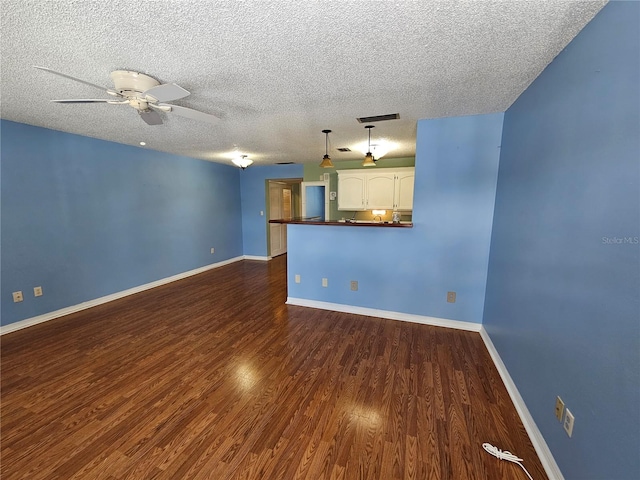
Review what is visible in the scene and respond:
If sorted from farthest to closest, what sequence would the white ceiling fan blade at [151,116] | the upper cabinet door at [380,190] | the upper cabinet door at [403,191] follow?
the upper cabinet door at [380,190] → the upper cabinet door at [403,191] → the white ceiling fan blade at [151,116]

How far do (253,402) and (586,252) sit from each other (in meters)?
2.22

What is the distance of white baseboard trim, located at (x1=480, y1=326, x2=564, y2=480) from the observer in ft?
4.50

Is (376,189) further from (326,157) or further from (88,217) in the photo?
(88,217)

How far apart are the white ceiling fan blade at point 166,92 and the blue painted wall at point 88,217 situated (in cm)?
256

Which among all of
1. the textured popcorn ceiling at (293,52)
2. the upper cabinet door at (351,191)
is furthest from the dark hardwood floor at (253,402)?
the upper cabinet door at (351,191)

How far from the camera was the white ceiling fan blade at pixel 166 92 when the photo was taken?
5.66 ft

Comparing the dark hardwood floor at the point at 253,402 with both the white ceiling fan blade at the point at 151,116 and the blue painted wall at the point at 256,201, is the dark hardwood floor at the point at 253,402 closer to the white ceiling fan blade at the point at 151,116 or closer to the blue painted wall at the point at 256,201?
the white ceiling fan blade at the point at 151,116

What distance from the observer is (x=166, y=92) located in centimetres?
180

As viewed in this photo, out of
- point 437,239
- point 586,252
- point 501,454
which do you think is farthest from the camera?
point 437,239

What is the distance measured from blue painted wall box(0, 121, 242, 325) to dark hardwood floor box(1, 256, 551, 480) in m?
0.64

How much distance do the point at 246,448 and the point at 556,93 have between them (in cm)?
289

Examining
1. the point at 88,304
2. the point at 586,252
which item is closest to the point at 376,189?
the point at 586,252

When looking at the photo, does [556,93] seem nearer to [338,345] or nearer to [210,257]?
[338,345]

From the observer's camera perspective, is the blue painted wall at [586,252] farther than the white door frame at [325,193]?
No
